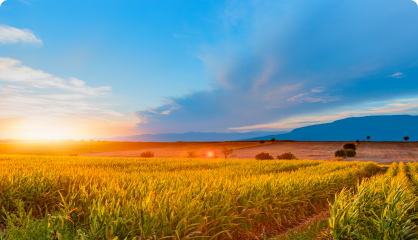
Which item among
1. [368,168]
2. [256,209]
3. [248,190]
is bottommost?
[368,168]

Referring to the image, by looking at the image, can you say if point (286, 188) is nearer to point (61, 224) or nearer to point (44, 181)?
point (61, 224)

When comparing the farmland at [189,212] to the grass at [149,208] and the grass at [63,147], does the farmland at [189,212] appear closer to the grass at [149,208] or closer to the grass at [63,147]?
the grass at [149,208]

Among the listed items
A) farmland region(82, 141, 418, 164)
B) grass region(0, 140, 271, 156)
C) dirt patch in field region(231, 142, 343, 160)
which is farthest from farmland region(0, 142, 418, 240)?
dirt patch in field region(231, 142, 343, 160)

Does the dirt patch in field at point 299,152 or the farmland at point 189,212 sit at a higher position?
the farmland at point 189,212

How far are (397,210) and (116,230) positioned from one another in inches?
209

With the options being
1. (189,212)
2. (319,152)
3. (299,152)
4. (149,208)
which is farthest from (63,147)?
(189,212)

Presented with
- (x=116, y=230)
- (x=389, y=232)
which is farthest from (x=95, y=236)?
(x=389, y=232)

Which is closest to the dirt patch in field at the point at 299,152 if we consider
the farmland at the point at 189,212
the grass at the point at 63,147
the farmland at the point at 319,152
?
the farmland at the point at 319,152

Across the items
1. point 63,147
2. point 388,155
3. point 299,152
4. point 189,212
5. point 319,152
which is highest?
point 189,212

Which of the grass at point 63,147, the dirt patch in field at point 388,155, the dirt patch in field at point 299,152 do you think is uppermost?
the grass at point 63,147

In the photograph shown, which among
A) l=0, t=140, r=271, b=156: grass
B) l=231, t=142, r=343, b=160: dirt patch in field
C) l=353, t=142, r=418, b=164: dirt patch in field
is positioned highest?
l=0, t=140, r=271, b=156: grass

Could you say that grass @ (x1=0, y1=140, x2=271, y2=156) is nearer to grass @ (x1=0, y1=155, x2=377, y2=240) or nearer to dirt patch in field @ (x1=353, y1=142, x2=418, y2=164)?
dirt patch in field @ (x1=353, y1=142, x2=418, y2=164)

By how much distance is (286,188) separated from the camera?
612 cm

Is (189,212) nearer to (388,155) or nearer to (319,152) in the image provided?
(388,155)
